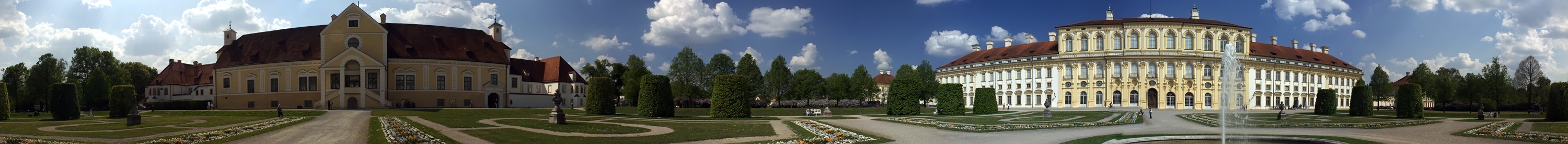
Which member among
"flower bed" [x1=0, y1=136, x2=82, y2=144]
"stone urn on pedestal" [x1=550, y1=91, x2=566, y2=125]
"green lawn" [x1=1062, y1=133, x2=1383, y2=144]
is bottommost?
"green lawn" [x1=1062, y1=133, x2=1383, y2=144]

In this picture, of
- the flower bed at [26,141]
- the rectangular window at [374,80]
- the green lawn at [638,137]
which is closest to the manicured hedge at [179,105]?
the rectangular window at [374,80]

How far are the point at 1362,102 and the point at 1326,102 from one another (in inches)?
137

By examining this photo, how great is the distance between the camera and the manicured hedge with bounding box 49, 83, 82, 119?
41.6 meters

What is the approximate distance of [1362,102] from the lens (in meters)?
51.7

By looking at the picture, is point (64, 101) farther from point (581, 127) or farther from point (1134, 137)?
point (1134, 137)

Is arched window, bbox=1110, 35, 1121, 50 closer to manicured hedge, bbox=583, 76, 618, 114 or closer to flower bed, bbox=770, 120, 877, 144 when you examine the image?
manicured hedge, bbox=583, 76, 618, 114

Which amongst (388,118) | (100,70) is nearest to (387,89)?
(100,70)

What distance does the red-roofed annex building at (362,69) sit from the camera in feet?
247

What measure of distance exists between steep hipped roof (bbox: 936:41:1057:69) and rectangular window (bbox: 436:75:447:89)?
5445 cm

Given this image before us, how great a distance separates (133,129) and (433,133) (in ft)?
32.2

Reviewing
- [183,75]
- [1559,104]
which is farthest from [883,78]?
[1559,104]

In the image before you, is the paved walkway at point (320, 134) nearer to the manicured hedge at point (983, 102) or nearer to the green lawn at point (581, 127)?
the green lawn at point (581, 127)

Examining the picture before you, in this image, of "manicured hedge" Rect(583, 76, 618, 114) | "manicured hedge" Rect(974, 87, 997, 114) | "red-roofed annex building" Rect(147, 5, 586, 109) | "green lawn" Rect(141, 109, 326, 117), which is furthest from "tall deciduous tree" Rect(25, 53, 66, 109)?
"manicured hedge" Rect(974, 87, 997, 114)

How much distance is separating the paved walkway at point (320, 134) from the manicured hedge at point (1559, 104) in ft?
142
